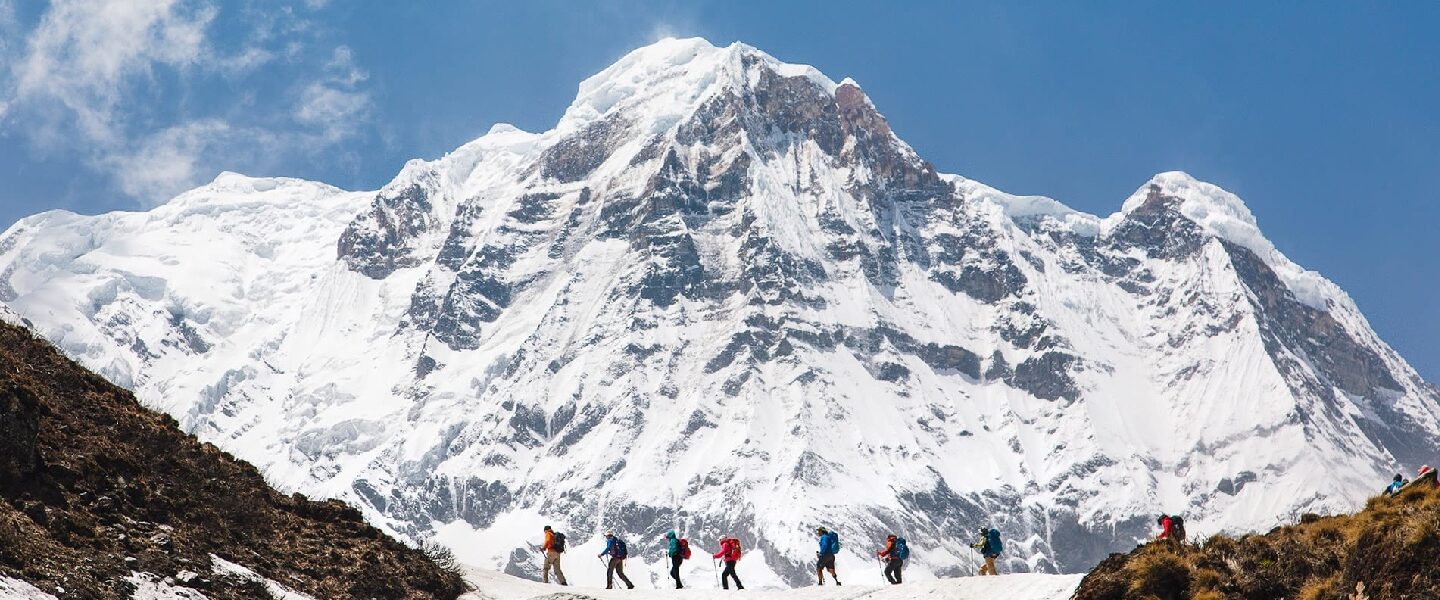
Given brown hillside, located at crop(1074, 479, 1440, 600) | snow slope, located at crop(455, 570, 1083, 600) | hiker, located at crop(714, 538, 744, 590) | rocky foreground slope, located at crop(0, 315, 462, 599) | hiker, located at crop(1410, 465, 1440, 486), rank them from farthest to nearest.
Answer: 1. hiker, located at crop(714, 538, 744, 590)
2. hiker, located at crop(1410, 465, 1440, 486)
3. snow slope, located at crop(455, 570, 1083, 600)
4. rocky foreground slope, located at crop(0, 315, 462, 599)
5. brown hillside, located at crop(1074, 479, 1440, 600)

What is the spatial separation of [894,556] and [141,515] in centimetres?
1836

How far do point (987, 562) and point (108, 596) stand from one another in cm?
1969

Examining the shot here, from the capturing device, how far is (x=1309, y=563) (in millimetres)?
23531

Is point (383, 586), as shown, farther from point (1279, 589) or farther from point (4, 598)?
point (1279, 589)

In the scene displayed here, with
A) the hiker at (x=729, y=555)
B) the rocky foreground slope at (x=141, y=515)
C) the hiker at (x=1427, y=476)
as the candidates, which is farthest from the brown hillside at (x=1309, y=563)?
the hiker at (x=729, y=555)

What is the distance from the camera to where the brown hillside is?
2092cm

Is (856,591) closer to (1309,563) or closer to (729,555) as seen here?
(729,555)

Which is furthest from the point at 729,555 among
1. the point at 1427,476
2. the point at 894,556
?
the point at 1427,476

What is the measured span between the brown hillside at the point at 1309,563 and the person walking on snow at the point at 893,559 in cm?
1229

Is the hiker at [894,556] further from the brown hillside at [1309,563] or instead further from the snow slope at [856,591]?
the brown hillside at [1309,563]

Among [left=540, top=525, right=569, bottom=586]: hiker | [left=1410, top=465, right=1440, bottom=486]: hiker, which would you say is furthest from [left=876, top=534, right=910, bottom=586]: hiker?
[left=1410, top=465, right=1440, bottom=486]: hiker

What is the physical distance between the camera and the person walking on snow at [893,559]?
38578 millimetres

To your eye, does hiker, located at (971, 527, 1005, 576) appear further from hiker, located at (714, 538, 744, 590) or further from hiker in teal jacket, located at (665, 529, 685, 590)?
hiker in teal jacket, located at (665, 529, 685, 590)

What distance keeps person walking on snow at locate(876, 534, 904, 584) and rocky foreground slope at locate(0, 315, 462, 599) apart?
11.0 metres
